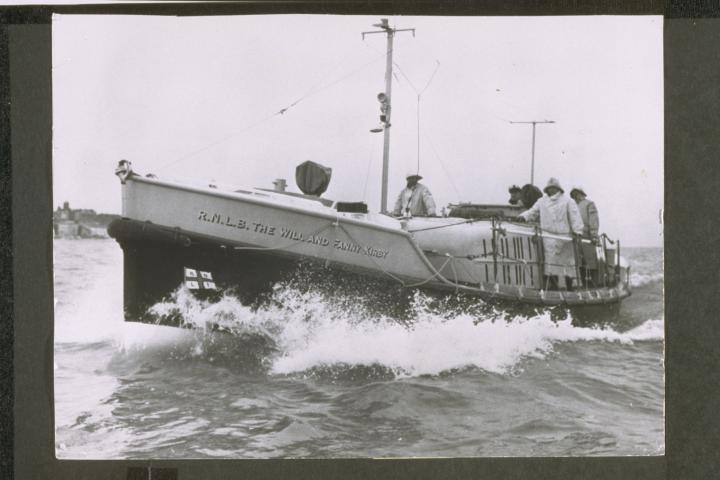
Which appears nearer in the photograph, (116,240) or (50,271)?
(50,271)

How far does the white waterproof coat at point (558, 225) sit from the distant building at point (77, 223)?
87.7 inches

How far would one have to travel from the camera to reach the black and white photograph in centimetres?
313

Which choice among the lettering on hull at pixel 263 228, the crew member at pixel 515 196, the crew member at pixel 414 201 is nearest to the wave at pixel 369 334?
the lettering on hull at pixel 263 228

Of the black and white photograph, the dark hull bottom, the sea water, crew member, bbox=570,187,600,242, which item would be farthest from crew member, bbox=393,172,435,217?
crew member, bbox=570,187,600,242

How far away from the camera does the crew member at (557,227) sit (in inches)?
137

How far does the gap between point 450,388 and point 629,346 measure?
0.90m

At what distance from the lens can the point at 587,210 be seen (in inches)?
133

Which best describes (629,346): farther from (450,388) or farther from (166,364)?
(166,364)

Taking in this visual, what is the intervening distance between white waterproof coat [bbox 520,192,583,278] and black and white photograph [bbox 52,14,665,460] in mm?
→ 24

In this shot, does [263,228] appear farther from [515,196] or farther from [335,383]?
[515,196]

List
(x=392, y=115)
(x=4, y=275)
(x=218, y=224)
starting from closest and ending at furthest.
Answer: (x=4, y=275) → (x=392, y=115) → (x=218, y=224)

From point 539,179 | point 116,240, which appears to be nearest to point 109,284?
point 116,240

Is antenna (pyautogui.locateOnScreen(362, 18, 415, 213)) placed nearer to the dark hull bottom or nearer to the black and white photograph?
the black and white photograph

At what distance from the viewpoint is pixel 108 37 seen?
123 inches
